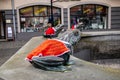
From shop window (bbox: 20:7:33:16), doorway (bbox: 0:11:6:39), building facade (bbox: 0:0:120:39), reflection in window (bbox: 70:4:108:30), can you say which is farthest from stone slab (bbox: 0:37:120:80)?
doorway (bbox: 0:11:6:39)

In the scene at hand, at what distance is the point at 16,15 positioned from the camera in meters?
21.1

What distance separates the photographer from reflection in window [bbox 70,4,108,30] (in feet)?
72.0

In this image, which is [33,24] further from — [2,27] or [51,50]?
→ [51,50]

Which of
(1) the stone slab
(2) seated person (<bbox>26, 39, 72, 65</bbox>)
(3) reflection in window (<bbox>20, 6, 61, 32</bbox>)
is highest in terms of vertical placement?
(3) reflection in window (<bbox>20, 6, 61, 32</bbox>)

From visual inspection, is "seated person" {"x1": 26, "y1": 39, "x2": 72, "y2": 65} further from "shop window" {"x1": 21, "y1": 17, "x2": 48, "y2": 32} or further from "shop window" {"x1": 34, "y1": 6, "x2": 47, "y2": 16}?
"shop window" {"x1": 21, "y1": 17, "x2": 48, "y2": 32}

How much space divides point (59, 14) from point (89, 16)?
246 centimetres

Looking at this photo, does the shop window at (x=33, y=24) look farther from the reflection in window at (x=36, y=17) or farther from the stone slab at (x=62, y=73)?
the stone slab at (x=62, y=73)

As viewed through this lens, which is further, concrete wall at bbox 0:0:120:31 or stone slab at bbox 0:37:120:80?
concrete wall at bbox 0:0:120:31

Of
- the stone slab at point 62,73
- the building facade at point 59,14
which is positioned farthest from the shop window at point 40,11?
the stone slab at point 62,73

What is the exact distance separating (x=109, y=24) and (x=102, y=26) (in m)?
0.62

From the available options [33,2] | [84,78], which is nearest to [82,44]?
[84,78]

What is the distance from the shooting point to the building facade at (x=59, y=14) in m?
21.1

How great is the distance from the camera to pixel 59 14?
21.8 meters

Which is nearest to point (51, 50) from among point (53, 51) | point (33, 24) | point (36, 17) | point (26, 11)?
point (53, 51)
